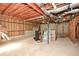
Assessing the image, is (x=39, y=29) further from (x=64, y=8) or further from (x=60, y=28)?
(x=64, y=8)

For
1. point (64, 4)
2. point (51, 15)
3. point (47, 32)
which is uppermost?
point (64, 4)

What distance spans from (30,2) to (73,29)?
31.3 inches

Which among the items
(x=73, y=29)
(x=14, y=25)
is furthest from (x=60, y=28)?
(x=14, y=25)

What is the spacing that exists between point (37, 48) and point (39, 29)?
308 mm

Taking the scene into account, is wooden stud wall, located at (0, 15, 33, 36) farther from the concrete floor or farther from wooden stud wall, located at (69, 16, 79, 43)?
wooden stud wall, located at (69, 16, 79, 43)

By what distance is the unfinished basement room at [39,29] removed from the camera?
1870 mm

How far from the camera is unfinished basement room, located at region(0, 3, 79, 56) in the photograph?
187cm

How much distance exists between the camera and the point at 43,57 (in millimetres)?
1932

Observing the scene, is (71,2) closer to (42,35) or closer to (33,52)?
(42,35)

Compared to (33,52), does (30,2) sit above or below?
above

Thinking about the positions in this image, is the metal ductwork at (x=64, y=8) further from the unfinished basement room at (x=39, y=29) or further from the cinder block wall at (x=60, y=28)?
the cinder block wall at (x=60, y=28)

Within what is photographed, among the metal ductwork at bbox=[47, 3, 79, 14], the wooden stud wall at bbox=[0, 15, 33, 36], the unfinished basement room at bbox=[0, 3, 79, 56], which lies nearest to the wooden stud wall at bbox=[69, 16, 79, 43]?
the unfinished basement room at bbox=[0, 3, 79, 56]

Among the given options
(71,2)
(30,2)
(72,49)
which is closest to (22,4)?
(30,2)

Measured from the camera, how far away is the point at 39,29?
6.46 feet
